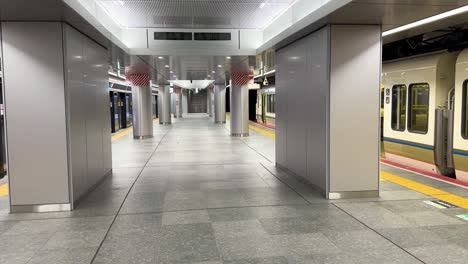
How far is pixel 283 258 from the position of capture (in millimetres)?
3730

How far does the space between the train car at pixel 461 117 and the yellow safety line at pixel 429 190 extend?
115 centimetres

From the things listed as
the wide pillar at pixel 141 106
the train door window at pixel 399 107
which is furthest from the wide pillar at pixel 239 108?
the train door window at pixel 399 107

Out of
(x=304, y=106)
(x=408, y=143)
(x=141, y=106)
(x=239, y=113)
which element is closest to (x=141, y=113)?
(x=141, y=106)

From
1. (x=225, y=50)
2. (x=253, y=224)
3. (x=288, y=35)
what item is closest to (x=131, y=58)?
(x=225, y=50)

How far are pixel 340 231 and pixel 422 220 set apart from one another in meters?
1.19

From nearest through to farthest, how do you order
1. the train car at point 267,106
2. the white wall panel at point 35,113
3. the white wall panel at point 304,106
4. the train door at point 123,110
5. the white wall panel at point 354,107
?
the white wall panel at point 35,113 < the white wall panel at point 354,107 < the white wall panel at point 304,106 < the train door at point 123,110 < the train car at point 267,106

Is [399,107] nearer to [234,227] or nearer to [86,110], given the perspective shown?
[234,227]

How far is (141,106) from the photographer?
16562 mm

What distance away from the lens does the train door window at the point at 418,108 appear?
843 cm

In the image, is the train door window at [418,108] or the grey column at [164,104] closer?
the train door window at [418,108]

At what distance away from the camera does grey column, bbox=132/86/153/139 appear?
53.7 feet

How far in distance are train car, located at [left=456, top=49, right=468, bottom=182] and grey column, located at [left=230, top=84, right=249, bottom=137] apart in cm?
1017


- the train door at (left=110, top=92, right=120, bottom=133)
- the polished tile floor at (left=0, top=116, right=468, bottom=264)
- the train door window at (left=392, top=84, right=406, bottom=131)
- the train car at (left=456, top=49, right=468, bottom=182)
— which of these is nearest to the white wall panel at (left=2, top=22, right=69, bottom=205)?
the polished tile floor at (left=0, top=116, right=468, bottom=264)

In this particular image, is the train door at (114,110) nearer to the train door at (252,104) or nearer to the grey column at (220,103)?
the grey column at (220,103)
